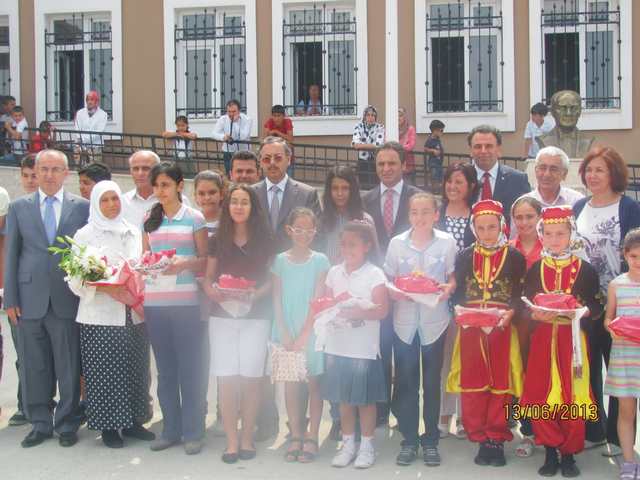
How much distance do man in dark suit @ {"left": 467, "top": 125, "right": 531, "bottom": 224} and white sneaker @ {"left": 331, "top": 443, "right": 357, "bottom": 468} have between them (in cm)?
213

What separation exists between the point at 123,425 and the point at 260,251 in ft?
5.01

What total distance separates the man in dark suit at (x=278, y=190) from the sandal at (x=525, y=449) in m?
2.17

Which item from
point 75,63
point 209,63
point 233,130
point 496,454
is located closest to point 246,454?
point 496,454

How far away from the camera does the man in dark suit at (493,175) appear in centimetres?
668

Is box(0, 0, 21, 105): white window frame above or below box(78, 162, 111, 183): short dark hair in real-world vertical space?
above

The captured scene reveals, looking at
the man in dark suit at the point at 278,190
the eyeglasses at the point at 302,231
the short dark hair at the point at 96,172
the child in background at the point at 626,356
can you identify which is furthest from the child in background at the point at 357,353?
the short dark hair at the point at 96,172

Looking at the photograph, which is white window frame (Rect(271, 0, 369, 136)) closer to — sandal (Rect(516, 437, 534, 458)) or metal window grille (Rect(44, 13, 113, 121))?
metal window grille (Rect(44, 13, 113, 121))

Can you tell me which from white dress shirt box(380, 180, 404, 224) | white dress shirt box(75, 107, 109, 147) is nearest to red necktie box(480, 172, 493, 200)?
white dress shirt box(380, 180, 404, 224)

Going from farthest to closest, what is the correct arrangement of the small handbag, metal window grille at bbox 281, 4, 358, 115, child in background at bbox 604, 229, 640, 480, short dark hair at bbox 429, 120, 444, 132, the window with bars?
metal window grille at bbox 281, 4, 358, 115
the window with bars
short dark hair at bbox 429, 120, 444, 132
the small handbag
child in background at bbox 604, 229, 640, 480

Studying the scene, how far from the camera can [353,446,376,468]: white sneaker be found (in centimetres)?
561

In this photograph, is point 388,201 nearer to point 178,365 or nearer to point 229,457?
point 178,365

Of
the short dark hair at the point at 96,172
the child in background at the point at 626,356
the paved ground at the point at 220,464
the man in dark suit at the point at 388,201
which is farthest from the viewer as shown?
the short dark hair at the point at 96,172
